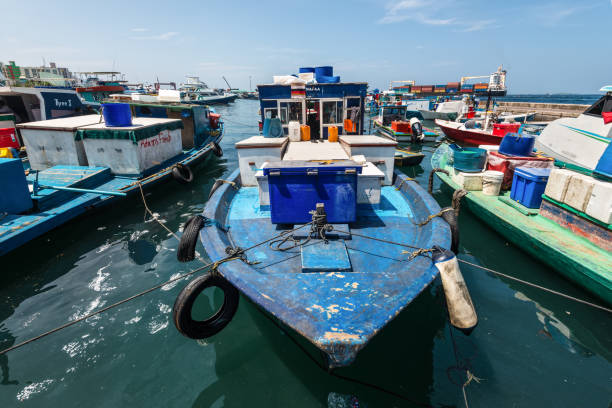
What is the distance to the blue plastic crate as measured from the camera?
8.02 m

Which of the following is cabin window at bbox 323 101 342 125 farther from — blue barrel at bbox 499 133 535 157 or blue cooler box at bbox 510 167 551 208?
blue cooler box at bbox 510 167 551 208

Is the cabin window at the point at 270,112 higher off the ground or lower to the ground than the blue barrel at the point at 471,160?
higher

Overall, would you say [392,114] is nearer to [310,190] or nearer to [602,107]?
[602,107]

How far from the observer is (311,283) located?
4.69m

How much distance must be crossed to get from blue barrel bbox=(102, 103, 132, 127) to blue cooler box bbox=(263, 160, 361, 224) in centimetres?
992

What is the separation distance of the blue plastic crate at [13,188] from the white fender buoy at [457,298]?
37.3 feet

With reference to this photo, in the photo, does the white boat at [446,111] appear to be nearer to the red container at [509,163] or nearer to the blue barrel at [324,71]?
the blue barrel at [324,71]

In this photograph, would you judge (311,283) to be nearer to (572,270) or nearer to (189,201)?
(572,270)

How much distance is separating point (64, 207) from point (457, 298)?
11747 millimetres

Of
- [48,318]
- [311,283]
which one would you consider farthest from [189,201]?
[311,283]

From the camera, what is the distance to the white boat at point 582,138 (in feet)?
34.2

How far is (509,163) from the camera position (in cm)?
1061

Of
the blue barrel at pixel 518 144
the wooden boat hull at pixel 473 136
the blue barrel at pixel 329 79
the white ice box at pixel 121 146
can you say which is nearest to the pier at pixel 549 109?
the wooden boat hull at pixel 473 136

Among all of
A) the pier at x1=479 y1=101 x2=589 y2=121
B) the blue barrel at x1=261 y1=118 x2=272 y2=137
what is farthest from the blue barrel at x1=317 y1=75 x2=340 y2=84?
the pier at x1=479 y1=101 x2=589 y2=121
